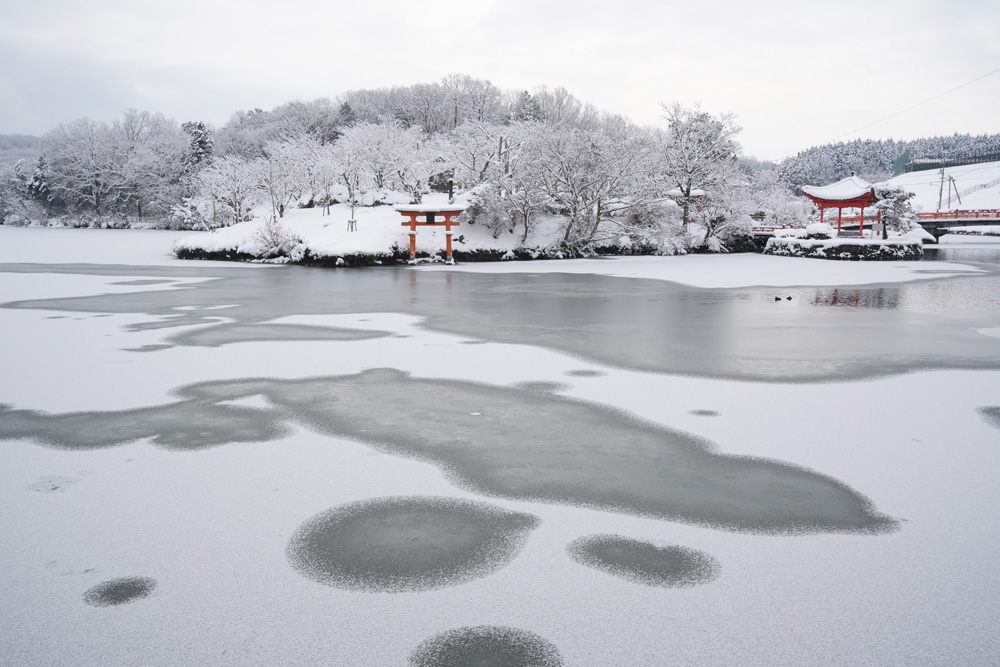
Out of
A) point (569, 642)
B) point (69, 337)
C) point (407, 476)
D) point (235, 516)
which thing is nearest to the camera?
point (569, 642)

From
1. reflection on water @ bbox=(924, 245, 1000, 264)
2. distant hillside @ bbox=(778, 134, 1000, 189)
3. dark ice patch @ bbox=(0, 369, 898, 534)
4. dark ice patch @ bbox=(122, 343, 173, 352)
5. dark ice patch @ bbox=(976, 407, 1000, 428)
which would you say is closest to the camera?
dark ice patch @ bbox=(0, 369, 898, 534)

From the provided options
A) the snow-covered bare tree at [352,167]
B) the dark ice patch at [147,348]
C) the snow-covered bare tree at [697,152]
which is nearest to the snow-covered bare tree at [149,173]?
the snow-covered bare tree at [352,167]

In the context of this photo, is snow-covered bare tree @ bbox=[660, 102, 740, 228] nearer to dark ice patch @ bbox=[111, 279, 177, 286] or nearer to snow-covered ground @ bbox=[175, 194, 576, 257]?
snow-covered ground @ bbox=[175, 194, 576, 257]

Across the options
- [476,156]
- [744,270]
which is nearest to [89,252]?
[476,156]

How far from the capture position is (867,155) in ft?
353

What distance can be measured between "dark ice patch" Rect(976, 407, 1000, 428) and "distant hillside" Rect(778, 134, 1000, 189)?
9692 centimetres

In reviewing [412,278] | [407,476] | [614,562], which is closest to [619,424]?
[407,476]

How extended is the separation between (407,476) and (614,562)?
155 centimetres

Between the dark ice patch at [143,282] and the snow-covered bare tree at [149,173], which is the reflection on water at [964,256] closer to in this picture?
the dark ice patch at [143,282]

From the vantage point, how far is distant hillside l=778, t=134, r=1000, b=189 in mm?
97188

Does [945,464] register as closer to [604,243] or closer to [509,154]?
[604,243]

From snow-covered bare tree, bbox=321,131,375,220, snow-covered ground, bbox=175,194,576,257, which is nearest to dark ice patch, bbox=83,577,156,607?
snow-covered ground, bbox=175,194,576,257

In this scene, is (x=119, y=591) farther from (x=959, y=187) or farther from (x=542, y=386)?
(x=959, y=187)

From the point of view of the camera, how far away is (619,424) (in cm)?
517
